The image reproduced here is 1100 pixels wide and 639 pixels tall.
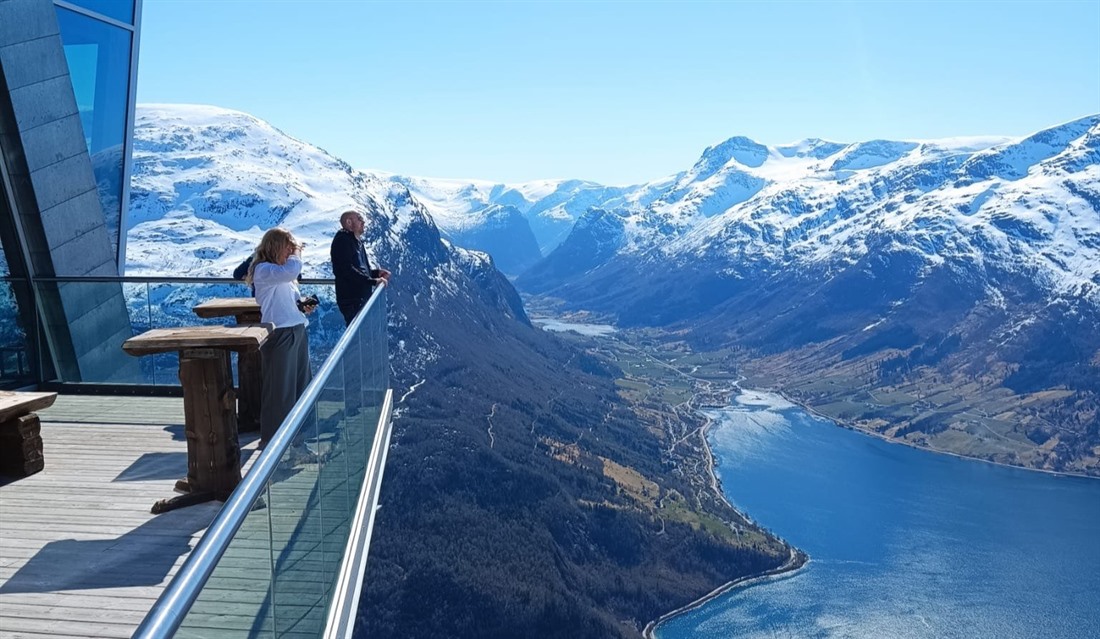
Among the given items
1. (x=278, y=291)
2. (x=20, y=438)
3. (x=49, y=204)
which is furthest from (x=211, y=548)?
(x=49, y=204)

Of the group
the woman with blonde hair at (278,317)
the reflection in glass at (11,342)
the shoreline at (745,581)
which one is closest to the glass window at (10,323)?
the reflection in glass at (11,342)

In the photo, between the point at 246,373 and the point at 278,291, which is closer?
the point at 278,291

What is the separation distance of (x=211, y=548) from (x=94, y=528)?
14.4ft

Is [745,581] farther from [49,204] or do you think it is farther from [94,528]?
[94,528]

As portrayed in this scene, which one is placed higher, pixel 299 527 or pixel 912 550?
pixel 299 527

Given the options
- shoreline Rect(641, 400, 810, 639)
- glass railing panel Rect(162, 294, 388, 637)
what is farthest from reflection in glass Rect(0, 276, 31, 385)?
shoreline Rect(641, 400, 810, 639)

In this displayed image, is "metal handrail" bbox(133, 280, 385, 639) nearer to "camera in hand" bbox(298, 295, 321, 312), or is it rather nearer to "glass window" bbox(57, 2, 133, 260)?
"camera in hand" bbox(298, 295, 321, 312)

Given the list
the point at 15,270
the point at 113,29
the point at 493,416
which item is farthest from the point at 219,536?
the point at 493,416

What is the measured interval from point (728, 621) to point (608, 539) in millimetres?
32820

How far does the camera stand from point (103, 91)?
1393 centimetres

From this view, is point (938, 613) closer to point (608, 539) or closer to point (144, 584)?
point (608, 539)

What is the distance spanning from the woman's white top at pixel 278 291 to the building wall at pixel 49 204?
501 centimetres

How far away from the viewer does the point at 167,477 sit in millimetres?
7980

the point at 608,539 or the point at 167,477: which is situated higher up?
the point at 167,477
